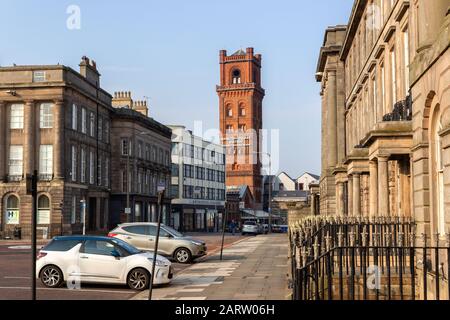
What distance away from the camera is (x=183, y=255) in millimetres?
25219

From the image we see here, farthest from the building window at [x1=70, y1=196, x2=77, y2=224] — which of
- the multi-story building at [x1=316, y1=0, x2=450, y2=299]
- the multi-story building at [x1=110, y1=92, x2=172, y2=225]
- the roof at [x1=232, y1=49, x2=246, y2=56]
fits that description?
the roof at [x1=232, y1=49, x2=246, y2=56]

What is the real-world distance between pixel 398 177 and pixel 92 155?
41.9 metres

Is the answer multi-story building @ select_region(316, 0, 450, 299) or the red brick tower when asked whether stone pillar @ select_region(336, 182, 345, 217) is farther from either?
the red brick tower

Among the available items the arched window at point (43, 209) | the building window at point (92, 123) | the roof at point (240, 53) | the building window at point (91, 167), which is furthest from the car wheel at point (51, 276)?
the roof at point (240, 53)

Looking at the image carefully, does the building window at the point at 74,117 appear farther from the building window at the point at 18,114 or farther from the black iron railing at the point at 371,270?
the black iron railing at the point at 371,270

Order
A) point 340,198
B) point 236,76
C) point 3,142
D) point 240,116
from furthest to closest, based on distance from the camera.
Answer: point 236,76 → point 240,116 → point 3,142 → point 340,198

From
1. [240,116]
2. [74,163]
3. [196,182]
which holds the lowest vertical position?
[196,182]

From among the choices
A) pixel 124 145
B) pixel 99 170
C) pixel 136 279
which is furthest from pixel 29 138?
pixel 136 279

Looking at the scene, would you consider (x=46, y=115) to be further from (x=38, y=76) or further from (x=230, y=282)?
(x=230, y=282)

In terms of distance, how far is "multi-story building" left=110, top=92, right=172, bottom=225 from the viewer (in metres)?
63.1

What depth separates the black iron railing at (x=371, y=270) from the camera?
9157mm

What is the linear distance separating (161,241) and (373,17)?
13.4m

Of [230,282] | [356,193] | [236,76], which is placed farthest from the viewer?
[236,76]
